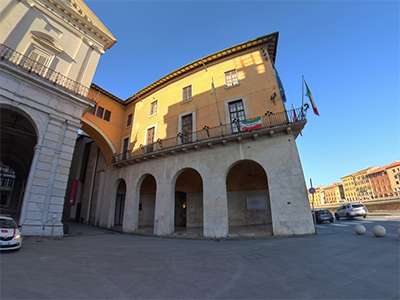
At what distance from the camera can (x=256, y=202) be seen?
50.5 ft

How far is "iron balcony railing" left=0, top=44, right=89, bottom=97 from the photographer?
35.2ft

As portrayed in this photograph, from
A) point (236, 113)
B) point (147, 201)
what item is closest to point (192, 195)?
point (147, 201)

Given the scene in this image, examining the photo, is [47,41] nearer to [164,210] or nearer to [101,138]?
[101,138]

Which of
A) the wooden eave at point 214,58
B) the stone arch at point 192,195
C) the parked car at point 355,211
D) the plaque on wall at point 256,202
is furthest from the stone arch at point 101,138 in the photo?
the parked car at point 355,211

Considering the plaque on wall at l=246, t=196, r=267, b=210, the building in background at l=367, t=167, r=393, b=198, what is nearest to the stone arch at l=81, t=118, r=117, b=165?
the plaque on wall at l=246, t=196, r=267, b=210

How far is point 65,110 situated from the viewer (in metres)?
12.5

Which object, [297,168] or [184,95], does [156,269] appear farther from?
[184,95]

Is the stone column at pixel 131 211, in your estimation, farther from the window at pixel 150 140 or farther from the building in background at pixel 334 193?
the building in background at pixel 334 193

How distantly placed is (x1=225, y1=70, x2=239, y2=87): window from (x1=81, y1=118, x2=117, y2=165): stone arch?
1311cm

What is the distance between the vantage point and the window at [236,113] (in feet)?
43.4

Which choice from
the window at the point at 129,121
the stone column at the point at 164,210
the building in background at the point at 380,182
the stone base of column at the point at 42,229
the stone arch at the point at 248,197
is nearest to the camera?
the stone base of column at the point at 42,229

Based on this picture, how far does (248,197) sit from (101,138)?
1556 centimetres

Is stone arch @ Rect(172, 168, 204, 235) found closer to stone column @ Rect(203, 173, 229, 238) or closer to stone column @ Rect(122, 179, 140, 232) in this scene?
stone column @ Rect(122, 179, 140, 232)

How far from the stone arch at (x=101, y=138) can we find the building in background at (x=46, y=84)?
4.35 m
